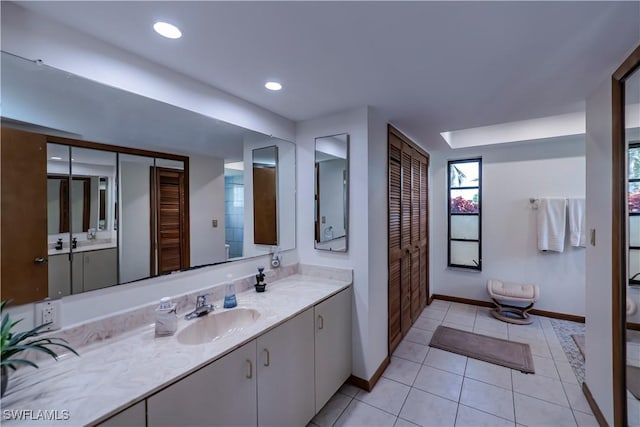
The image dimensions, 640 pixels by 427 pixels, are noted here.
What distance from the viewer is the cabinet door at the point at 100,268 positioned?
132 cm

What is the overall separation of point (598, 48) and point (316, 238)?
2096mm

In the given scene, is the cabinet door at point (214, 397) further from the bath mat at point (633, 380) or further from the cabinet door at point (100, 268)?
the bath mat at point (633, 380)

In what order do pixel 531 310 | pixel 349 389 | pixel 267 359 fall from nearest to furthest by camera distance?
1. pixel 267 359
2. pixel 349 389
3. pixel 531 310

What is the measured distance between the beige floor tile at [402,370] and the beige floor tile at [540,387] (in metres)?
0.78

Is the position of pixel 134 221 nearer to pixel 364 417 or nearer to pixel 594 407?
pixel 364 417

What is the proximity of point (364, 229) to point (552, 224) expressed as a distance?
285 centimetres

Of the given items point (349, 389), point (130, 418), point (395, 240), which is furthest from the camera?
point (395, 240)

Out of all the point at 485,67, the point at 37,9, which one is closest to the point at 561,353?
the point at 485,67

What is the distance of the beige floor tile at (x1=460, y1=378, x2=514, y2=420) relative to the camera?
6.45 ft

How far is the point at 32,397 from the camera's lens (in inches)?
36.2

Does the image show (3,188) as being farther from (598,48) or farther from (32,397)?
(598,48)

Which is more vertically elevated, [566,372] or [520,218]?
[520,218]

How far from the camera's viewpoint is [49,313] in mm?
1178

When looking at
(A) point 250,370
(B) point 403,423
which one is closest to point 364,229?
(A) point 250,370
